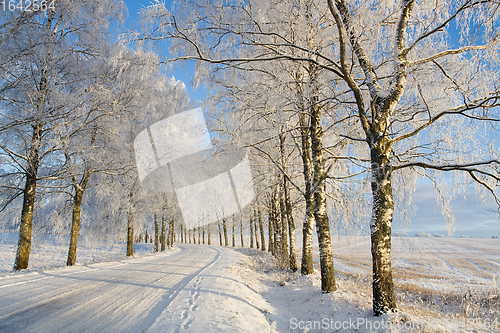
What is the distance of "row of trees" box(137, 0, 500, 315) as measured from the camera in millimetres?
4027

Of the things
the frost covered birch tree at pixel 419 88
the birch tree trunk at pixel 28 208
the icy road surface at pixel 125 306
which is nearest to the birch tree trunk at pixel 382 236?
the frost covered birch tree at pixel 419 88

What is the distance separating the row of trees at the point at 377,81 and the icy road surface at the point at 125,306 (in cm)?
250

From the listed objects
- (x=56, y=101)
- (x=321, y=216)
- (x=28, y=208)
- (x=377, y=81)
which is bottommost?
(x=321, y=216)

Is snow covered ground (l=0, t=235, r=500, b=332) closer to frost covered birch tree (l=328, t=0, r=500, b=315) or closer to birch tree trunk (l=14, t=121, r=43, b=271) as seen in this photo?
frost covered birch tree (l=328, t=0, r=500, b=315)

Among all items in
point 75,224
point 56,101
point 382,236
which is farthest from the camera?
point 75,224

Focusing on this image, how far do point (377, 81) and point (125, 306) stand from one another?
6783 mm

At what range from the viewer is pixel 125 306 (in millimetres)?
4543

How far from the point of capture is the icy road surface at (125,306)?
3605 mm

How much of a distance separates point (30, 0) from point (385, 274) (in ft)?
37.6

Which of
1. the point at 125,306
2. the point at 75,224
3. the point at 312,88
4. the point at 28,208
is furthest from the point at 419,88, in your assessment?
the point at 75,224

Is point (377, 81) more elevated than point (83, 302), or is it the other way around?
point (377, 81)

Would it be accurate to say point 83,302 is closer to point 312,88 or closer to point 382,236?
point 382,236

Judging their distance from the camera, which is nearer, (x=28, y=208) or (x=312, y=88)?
(x=312, y=88)

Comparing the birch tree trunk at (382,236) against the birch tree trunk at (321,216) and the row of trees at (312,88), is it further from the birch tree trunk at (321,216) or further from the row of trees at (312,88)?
the birch tree trunk at (321,216)
